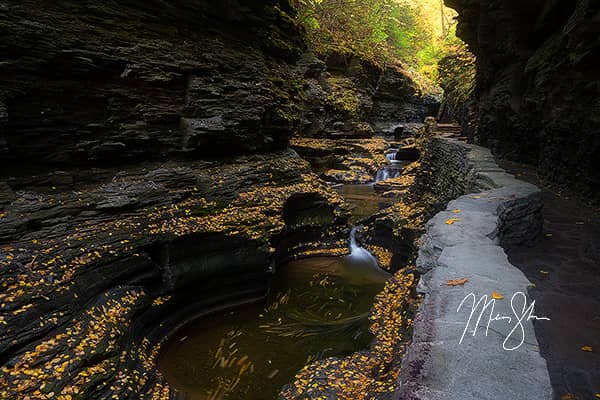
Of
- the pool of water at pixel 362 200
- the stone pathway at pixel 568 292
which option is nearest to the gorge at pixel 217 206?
the stone pathway at pixel 568 292

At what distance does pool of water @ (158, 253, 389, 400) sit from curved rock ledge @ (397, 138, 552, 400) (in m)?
3.68

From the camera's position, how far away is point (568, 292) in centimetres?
395

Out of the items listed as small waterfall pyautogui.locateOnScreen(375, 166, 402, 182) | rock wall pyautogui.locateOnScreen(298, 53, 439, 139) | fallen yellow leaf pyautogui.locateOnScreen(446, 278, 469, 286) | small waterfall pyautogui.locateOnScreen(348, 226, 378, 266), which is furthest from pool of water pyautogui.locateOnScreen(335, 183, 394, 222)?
fallen yellow leaf pyautogui.locateOnScreen(446, 278, 469, 286)

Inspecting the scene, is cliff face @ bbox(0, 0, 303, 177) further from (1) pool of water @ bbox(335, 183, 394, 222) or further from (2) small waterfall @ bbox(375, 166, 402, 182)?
(2) small waterfall @ bbox(375, 166, 402, 182)

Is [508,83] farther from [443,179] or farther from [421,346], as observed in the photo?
[421,346]

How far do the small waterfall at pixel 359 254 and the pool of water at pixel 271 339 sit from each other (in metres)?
1.27

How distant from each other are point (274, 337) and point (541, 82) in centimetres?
998

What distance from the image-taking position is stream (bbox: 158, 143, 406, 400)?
6.38 m

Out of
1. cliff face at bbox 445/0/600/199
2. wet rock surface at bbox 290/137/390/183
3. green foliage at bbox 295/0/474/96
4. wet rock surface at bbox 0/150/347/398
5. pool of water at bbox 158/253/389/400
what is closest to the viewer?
wet rock surface at bbox 0/150/347/398

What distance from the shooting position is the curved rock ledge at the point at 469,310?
245 cm

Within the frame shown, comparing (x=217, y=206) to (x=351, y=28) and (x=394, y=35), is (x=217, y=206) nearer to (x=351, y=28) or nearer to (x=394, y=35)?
(x=351, y=28)

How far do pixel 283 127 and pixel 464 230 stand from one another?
8863 mm

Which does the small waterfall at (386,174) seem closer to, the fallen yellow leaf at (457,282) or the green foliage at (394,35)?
the green foliage at (394,35)

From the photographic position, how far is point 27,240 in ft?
20.9
